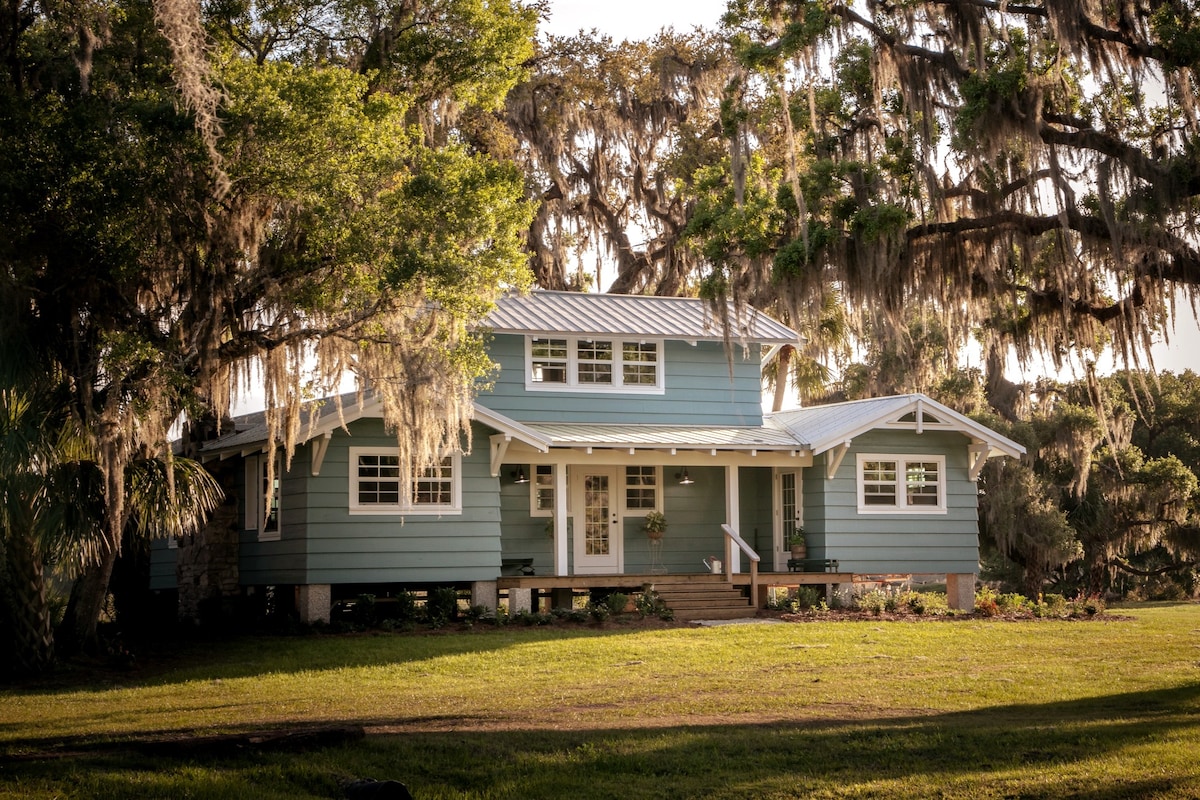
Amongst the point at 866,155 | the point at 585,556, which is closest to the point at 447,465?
the point at 585,556

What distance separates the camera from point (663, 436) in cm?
2273

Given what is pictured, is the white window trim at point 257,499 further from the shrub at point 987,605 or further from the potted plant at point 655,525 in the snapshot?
the shrub at point 987,605

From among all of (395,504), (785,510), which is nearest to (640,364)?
(785,510)

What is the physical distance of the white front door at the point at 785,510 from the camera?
2370cm

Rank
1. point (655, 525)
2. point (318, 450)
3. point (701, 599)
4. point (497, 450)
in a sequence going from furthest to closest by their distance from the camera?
point (655, 525) → point (701, 599) → point (497, 450) → point (318, 450)

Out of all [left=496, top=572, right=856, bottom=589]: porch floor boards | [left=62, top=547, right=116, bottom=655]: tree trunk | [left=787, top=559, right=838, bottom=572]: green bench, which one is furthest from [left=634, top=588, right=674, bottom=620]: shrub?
[left=62, top=547, right=116, bottom=655]: tree trunk

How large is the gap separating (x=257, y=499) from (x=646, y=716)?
12096 millimetres

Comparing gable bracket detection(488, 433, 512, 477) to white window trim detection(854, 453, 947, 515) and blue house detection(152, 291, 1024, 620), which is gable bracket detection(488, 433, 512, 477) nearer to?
blue house detection(152, 291, 1024, 620)

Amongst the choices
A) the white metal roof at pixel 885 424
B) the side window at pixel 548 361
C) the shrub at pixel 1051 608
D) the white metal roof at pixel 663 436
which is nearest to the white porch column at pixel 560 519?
the white metal roof at pixel 663 436

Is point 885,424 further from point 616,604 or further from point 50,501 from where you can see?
point 50,501

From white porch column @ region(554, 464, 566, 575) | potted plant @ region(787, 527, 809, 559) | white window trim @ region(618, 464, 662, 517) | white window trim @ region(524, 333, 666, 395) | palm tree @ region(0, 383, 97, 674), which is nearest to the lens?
→ palm tree @ region(0, 383, 97, 674)

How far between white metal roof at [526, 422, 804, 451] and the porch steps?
7.38 feet

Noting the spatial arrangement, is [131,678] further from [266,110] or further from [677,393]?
[677,393]

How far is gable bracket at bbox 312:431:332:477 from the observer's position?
1952cm
